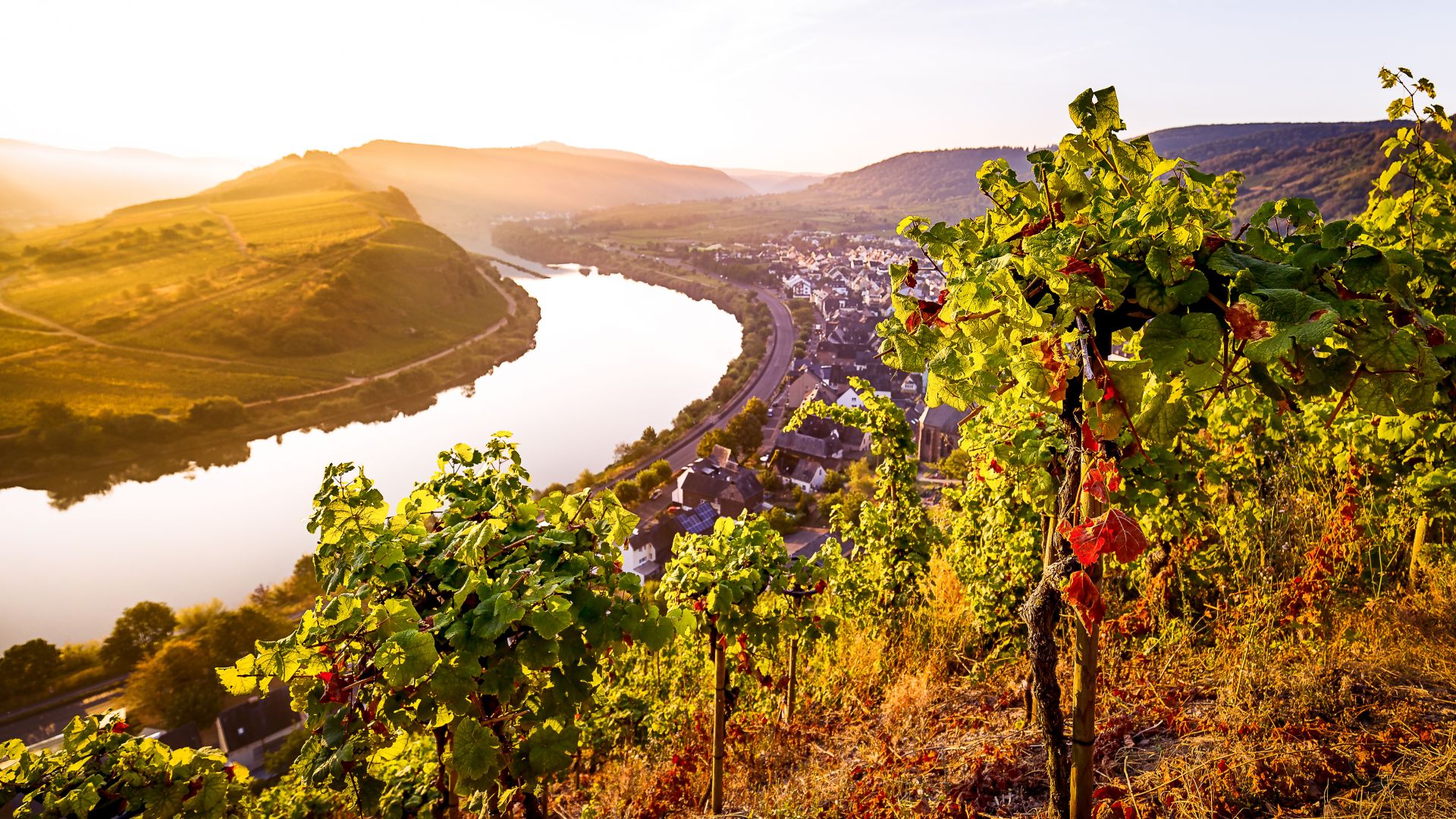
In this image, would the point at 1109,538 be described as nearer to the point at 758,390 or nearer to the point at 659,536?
the point at 659,536

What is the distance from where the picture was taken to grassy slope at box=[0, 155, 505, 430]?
40.1 m

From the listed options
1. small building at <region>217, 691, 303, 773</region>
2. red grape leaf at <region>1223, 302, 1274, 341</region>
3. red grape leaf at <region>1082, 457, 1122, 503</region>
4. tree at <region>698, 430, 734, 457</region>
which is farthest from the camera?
tree at <region>698, 430, 734, 457</region>

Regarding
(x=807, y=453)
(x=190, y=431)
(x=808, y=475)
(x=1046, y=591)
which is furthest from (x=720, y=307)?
(x=1046, y=591)

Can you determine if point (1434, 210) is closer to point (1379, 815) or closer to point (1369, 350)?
point (1379, 815)

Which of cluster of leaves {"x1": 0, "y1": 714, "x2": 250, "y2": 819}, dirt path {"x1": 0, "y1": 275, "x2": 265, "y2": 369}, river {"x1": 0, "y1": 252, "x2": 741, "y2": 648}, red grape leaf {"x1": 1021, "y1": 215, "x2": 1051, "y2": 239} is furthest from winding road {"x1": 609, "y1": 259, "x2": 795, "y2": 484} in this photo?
dirt path {"x1": 0, "y1": 275, "x2": 265, "y2": 369}

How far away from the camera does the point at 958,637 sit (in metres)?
5.31

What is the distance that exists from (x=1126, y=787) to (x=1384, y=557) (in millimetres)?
3980

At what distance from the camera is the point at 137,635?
19.0 meters

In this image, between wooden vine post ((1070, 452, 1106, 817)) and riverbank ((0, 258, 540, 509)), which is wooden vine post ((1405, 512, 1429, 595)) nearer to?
wooden vine post ((1070, 452, 1106, 817))

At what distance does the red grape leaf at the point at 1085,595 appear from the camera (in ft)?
4.97

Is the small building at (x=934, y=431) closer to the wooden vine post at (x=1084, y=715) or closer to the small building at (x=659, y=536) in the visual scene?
the small building at (x=659, y=536)

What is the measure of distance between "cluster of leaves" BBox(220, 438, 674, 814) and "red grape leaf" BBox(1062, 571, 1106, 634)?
1358 mm

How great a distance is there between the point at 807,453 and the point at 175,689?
2618cm

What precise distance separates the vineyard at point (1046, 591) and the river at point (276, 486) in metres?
8.90
